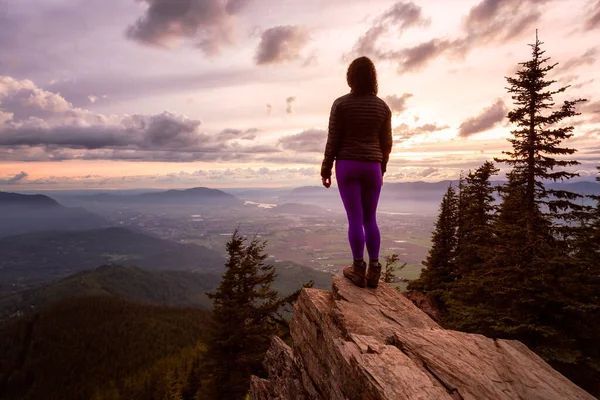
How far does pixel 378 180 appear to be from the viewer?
21.1 feet

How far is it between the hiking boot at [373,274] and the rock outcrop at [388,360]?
23 cm

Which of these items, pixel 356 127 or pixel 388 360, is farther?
pixel 356 127

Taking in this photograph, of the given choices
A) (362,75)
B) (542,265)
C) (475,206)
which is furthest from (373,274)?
(475,206)

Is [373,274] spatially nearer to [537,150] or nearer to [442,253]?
[537,150]

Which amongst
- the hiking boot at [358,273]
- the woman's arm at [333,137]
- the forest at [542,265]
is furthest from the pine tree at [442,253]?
the woman's arm at [333,137]

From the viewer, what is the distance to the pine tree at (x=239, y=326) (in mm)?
16922

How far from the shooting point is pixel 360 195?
6473 mm

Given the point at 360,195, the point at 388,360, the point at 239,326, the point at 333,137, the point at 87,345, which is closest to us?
the point at 388,360

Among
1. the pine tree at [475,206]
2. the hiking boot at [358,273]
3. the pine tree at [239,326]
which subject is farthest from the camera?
the pine tree at [475,206]

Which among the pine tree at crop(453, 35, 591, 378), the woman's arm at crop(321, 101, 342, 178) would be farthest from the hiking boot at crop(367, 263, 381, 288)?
the pine tree at crop(453, 35, 591, 378)

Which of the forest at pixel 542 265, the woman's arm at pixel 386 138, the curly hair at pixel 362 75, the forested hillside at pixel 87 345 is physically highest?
the curly hair at pixel 362 75

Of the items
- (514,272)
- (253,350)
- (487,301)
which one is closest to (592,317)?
(514,272)

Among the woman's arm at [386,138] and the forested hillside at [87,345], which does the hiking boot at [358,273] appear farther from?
the forested hillside at [87,345]

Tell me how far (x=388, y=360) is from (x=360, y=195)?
10.5 ft
